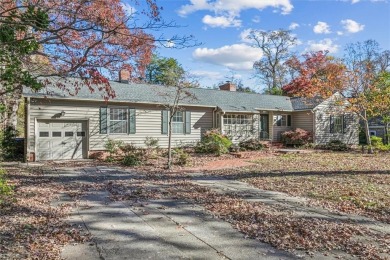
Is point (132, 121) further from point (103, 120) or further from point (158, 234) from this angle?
point (158, 234)

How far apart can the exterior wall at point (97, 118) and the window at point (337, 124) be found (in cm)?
1049

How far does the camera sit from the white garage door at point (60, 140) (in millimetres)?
13836

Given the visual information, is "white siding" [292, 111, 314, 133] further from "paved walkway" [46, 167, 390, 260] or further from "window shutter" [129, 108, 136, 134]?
"paved walkway" [46, 167, 390, 260]

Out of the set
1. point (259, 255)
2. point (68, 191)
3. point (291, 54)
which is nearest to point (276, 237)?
point (259, 255)

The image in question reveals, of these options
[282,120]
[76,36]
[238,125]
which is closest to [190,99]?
[238,125]

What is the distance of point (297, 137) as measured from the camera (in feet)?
69.2

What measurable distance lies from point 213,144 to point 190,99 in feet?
10.3

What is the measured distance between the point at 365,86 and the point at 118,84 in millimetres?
15437

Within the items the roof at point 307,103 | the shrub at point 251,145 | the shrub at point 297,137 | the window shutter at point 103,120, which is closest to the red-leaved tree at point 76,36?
the window shutter at point 103,120

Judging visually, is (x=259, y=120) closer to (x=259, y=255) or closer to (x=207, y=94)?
(x=207, y=94)

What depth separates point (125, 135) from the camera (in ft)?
52.3

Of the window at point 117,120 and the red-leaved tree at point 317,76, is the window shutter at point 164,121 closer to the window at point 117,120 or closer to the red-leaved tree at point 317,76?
the window at point 117,120

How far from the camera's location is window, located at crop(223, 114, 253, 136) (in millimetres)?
19531

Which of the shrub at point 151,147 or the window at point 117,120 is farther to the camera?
the window at point 117,120
